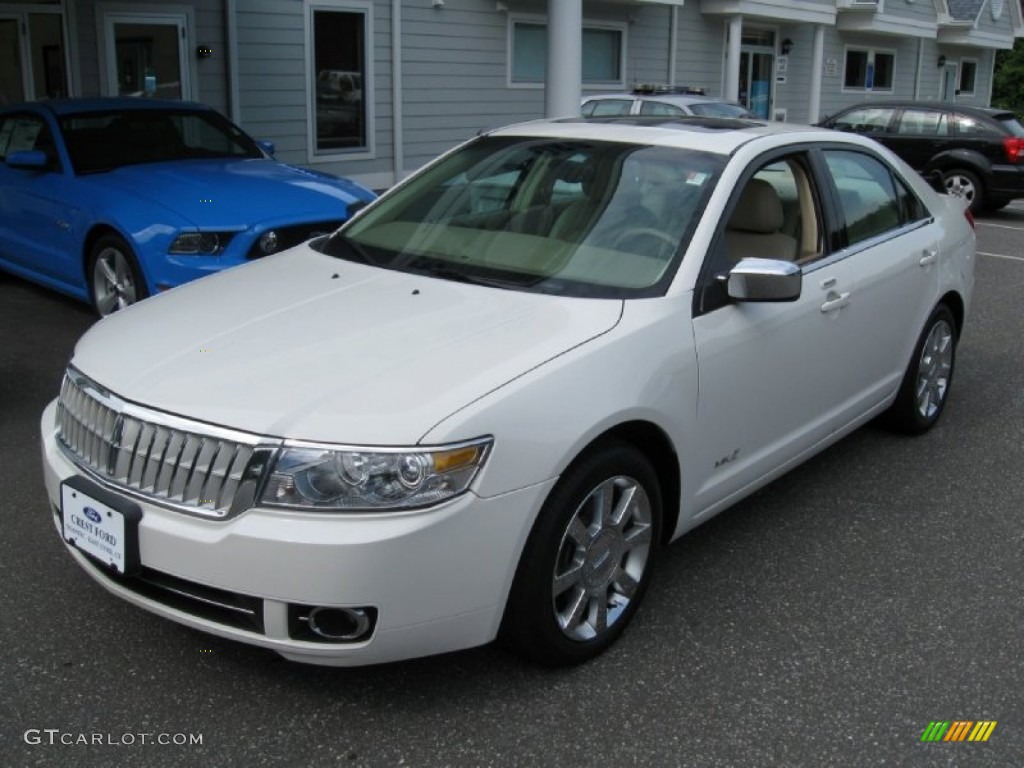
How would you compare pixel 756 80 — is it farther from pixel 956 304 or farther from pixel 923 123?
pixel 956 304

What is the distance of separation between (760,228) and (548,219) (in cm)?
94

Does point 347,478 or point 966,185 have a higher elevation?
point 347,478

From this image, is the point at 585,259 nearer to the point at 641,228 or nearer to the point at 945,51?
the point at 641,228

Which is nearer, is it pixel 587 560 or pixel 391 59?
pixel 587 560

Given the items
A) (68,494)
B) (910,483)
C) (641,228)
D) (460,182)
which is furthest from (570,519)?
(910,483)

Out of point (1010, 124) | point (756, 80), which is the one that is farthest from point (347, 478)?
point (756, 80)

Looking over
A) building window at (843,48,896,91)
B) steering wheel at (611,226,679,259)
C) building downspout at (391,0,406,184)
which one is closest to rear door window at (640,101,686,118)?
building downspout at (391,0,406,184)

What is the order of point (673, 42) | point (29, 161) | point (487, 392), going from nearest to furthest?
point (487, 392) < point (29, 161) < point (673, 42)

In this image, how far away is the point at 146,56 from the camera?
38.7 ft

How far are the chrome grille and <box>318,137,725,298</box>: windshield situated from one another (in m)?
1.20

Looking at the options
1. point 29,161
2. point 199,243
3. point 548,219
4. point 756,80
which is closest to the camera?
point 548,219

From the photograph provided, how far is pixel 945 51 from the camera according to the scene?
97.5 feet

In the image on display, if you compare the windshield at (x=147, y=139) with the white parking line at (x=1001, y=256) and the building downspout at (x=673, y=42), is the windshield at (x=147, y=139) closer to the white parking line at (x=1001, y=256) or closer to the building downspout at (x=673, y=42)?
the white parking line at (x=1001, y=256)

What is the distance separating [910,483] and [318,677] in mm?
2944
